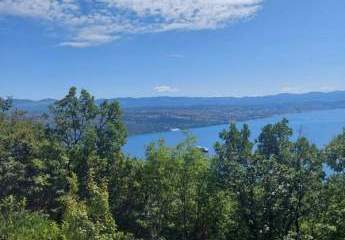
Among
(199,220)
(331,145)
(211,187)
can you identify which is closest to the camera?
(331,145)

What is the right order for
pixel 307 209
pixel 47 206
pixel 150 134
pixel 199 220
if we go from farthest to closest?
pixel 150 134 < pixel 47 206 < pixel 199 220 < pixel 307 209

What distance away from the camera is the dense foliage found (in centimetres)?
2569

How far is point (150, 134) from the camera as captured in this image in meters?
178

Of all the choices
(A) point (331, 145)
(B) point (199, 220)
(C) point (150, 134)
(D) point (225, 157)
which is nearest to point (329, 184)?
(A) point (331, 145)

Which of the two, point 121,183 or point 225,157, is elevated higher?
point 225,157

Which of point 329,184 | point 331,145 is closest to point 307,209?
point 329,184

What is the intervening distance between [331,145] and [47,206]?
2361 centimetres

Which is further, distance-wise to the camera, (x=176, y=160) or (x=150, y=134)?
(x=150, y=134)

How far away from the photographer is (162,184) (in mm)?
30703

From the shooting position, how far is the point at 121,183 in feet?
122

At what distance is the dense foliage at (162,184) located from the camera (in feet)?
84.3

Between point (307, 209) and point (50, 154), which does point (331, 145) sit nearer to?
point (307, 209)

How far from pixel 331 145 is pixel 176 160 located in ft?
30.6

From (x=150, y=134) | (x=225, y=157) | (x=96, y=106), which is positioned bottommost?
(x=150, y=134)
